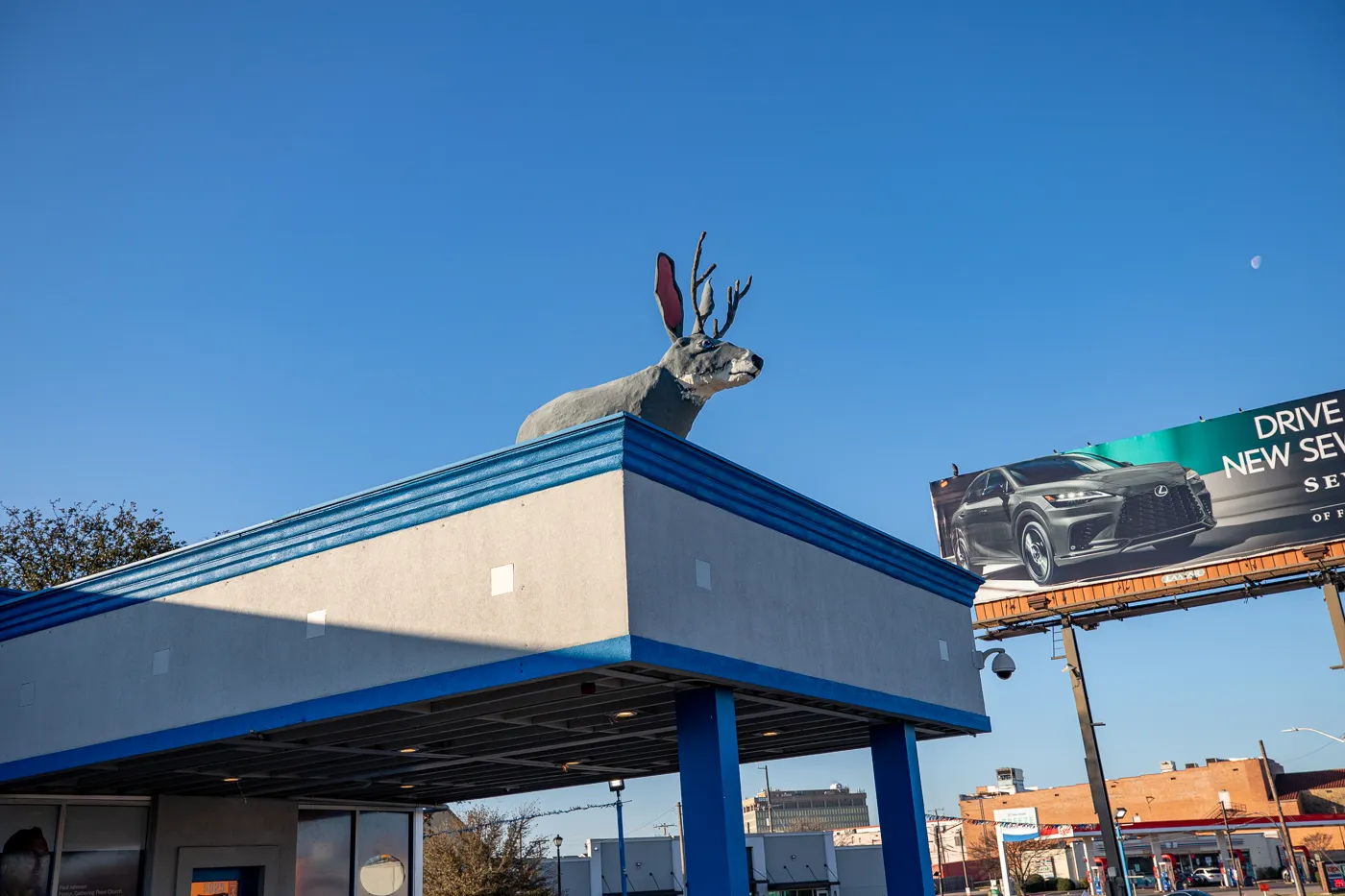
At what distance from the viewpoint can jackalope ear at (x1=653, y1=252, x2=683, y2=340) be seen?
1508 cm

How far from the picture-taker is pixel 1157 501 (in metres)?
41.6

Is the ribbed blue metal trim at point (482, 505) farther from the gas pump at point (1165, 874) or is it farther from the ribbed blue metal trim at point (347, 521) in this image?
the gas pump at point (1165, 874)

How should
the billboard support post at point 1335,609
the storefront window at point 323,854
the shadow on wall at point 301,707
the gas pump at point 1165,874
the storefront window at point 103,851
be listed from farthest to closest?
the gas pump at point 1165,874
the billboard support post at point 1335,609
the storefront window at point 323,854
the storefront window at point 103,851
the shadow on wall at point 301,707

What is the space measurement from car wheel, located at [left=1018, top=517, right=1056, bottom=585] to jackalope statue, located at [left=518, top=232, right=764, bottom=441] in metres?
30.6

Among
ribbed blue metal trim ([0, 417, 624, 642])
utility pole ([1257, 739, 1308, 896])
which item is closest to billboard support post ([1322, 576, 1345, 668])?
utility pole ([1257, 739, 1308, 896])

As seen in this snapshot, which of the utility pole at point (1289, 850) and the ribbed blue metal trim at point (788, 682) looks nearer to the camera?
the ribbed blue metal trim at point (788, 682)

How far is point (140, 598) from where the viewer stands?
14742 mm

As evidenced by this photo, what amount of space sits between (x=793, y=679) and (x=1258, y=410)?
34209 millimetres

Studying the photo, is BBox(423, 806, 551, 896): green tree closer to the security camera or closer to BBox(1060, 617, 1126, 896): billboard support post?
BBox(1060, 617, 1126, 896): billboard support post

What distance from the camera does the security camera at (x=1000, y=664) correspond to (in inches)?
679

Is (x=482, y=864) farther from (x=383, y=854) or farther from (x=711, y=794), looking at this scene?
Result: (x=711, y=794)

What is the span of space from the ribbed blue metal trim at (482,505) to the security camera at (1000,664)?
2.00 m

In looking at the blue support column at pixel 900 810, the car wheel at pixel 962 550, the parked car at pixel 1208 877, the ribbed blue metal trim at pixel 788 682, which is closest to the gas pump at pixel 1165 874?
the parked car at pixel 1208 877

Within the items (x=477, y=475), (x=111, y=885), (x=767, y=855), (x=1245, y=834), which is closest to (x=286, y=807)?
(x=111, y=885)
